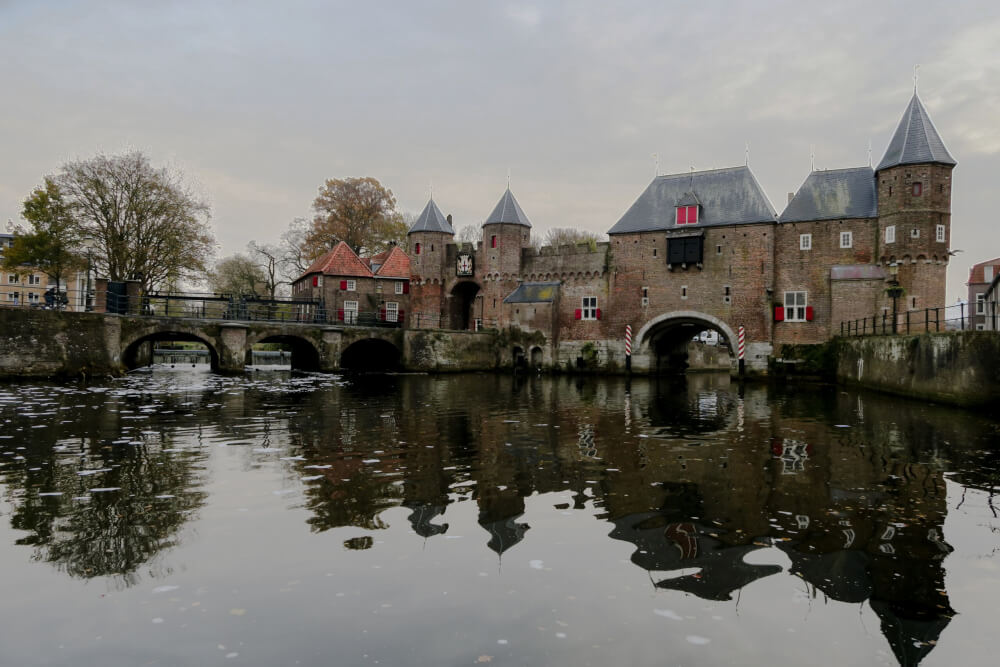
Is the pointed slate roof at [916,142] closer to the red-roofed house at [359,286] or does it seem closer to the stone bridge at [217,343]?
the stone bridge at [217,343]

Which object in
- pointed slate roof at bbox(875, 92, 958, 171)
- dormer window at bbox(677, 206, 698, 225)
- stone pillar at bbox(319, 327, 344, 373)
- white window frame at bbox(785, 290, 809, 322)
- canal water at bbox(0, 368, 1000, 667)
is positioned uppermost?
pointed slate roof at bbox(875, 92, 958, 171)

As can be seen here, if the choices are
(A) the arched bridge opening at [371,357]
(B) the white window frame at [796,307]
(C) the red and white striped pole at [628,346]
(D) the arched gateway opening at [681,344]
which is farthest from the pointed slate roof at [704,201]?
(A) the arched bridge opening at [371,357]

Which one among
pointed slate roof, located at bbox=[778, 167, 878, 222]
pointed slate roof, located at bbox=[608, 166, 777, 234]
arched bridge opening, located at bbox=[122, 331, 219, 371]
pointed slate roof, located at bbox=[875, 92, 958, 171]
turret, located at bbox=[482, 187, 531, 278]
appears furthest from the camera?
turret, located at bbox=[482, 187, 531, 278]

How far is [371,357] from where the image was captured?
4097 cm

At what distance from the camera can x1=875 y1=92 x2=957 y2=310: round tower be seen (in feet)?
92.3

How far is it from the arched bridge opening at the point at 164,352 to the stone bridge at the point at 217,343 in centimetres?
9

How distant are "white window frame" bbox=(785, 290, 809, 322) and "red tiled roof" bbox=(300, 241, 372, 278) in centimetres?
2653

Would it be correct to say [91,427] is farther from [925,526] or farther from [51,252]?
[51,252]

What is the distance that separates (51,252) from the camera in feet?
111

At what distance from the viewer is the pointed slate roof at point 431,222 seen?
41.3 m

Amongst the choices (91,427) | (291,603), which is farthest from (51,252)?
(291,603)

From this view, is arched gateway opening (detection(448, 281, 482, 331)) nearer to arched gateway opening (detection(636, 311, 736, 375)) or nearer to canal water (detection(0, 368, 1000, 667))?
arched gateway opening (detection(636, 311, 736, 375))

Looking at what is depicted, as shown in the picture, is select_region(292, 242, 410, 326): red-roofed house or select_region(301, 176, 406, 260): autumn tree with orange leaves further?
select_region(301, 176, 406, 260): autumn tree with orange leaves

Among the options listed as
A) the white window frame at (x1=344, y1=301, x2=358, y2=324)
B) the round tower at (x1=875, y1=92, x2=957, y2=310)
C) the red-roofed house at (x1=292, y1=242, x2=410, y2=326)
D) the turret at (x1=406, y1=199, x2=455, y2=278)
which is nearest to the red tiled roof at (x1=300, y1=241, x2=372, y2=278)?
the red-roofed house at (x1=292, y1=242, x2=410, y2=326)
